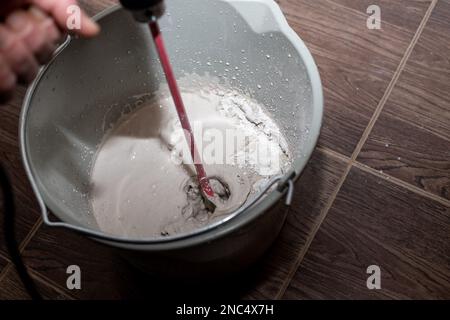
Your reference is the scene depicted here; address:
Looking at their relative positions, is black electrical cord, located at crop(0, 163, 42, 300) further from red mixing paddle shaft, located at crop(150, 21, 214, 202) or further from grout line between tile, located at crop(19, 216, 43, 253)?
red mixing paddle shaft, located at crop(150, 21, 214, 202)

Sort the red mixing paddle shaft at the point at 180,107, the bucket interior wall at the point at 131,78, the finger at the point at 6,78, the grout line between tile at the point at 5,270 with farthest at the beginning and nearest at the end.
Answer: the grout line between tile at the point at 5,270 < the bucket interior wall at the point at 131,78 < the red mixing paddle shaft at the point at 180,107 < the finger at the point at 6,78

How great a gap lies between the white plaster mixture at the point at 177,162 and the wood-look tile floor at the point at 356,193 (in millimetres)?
80

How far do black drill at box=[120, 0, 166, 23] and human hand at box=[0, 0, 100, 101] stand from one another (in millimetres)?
79

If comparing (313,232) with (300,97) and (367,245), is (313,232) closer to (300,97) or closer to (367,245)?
(367,245)

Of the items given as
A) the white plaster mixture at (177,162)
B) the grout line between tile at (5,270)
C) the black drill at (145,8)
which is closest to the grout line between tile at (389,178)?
the white plaster mixture at (177,162)

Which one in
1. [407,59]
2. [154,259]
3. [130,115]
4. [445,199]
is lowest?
[154,259]

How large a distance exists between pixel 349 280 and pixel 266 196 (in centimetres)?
30

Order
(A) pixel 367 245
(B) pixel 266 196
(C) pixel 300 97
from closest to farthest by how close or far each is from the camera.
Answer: (B) pixel 266 196 < (C) pixel 300 97 < (A) pixel 367 245

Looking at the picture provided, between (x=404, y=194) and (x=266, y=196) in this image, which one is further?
(x=404, y=194)

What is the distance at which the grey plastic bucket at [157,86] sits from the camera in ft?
1.86

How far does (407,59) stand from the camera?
36.4 inches

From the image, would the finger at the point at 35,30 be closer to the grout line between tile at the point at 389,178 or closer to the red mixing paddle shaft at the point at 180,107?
the red mixing paddle shaft at the point at 180,107

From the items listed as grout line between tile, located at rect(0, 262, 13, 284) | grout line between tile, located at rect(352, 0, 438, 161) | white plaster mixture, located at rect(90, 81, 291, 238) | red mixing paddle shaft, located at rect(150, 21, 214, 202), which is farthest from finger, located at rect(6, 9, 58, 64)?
grout line between tile, located at rect(352, 0, 438, 161)

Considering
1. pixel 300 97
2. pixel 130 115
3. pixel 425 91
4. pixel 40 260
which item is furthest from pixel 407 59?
pixel 40 260
